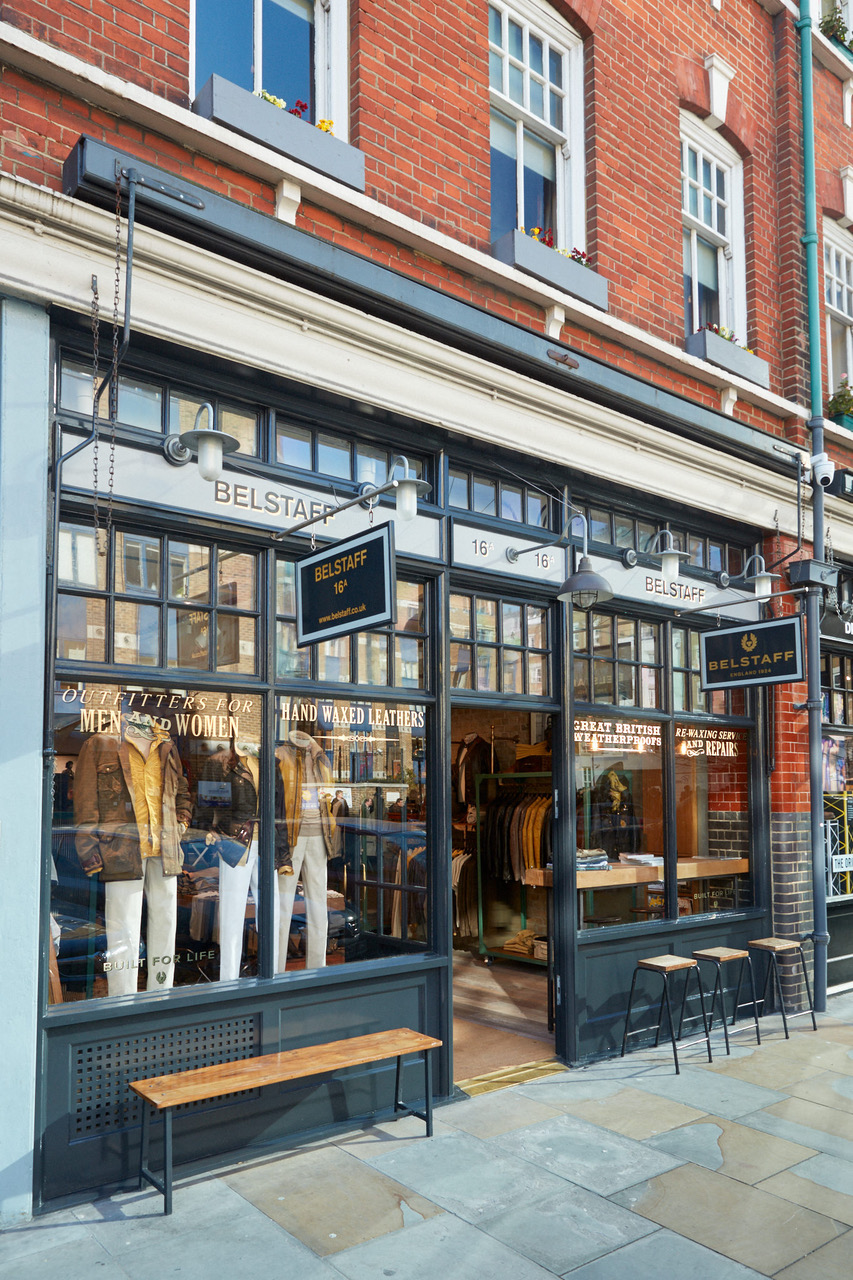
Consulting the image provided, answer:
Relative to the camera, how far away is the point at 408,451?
699cm

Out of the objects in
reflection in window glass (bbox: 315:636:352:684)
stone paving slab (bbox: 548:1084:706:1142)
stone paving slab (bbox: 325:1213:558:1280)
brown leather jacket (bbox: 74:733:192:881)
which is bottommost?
stone paving slab (bbox: 548:1084:706:1142)

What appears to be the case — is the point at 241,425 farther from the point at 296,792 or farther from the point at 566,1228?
the point at 566,1228

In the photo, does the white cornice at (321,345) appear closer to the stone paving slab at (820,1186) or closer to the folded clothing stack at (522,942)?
the stone paving slab at (820,1186)

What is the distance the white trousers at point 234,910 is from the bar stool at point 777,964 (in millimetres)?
4736

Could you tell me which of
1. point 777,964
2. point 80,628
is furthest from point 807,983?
point 80,628

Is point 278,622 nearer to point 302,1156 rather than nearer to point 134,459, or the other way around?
point 134,459

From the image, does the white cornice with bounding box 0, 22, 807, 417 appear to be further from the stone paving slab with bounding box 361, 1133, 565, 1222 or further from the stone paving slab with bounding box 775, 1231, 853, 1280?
the stone paving slab with bounding box 775, 1231, 853, 1280

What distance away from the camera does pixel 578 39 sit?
8.56 m

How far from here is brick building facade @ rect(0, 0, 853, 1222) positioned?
5102mm

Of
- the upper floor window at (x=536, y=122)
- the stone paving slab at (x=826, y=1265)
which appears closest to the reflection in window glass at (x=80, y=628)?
the stone paving slab at (x=826, y=1265)

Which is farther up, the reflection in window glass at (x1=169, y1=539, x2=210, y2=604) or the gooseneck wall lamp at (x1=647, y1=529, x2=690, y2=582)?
the gooseneck wall lamp at (x1=647, y1=529, x2=690, y2=582)

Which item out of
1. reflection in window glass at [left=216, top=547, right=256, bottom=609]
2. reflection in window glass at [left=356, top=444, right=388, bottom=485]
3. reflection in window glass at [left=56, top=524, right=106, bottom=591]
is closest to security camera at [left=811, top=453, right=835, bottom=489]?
reflection in window glass at [left=356, top=444, right=388, bottom=485]

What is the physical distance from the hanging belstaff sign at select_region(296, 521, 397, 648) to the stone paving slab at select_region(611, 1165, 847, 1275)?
3281 mm

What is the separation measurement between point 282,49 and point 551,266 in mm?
2459
